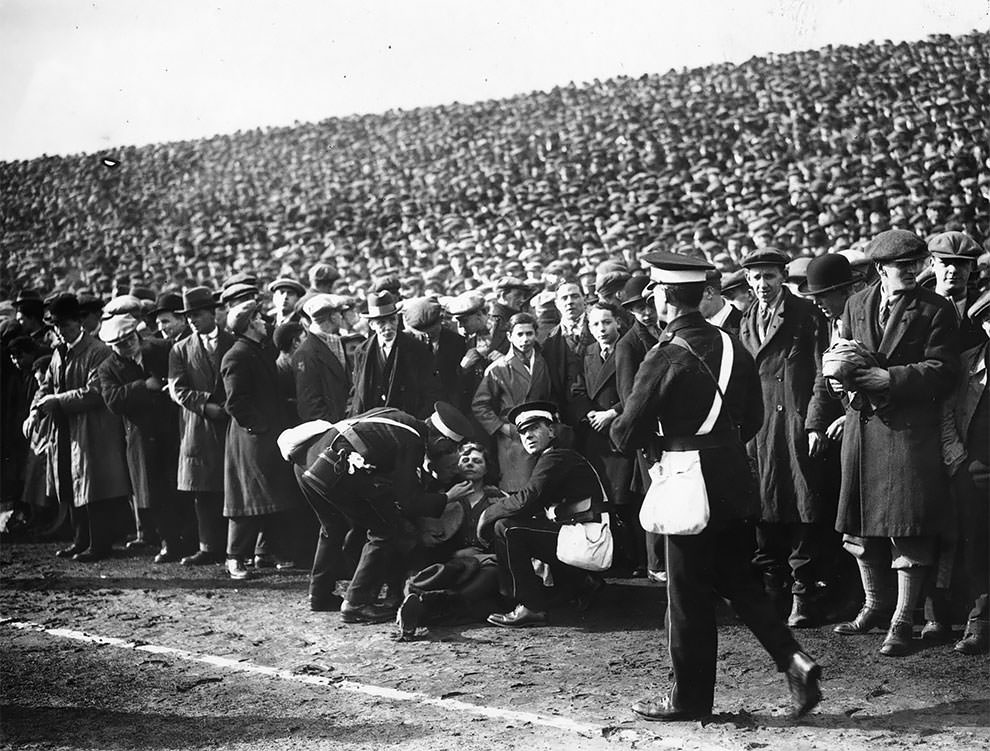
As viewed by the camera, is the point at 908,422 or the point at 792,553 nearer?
the point at 908,422

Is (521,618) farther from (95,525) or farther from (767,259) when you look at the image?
(95,525)

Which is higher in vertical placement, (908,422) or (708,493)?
(908,422)

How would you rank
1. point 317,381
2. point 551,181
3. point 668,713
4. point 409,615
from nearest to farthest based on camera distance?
point 668,713, point 409,615, point 317,381, point 551,181

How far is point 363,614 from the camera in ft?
22.0

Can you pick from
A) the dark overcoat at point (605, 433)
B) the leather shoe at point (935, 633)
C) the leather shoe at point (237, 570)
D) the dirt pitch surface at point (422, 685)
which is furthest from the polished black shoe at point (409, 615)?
the leather shoe at point (935, 633)

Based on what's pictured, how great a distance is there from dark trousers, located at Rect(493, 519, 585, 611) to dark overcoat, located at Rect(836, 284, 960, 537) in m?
1.77

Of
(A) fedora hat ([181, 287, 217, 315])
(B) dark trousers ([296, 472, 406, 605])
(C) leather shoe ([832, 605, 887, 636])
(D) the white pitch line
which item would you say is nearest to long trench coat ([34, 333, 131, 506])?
(A) fedora hat ([181, 287, 217, 315])

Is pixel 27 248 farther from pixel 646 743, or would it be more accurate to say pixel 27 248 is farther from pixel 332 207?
pixel 646 743

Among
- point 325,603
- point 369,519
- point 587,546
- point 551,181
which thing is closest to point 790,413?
point 587,546

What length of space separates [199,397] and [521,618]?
138 inches

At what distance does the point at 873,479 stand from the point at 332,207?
26837 mm

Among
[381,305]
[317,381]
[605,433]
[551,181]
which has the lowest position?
[605,433]

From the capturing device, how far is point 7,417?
36.2ft

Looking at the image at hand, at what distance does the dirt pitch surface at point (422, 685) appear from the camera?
451cm
